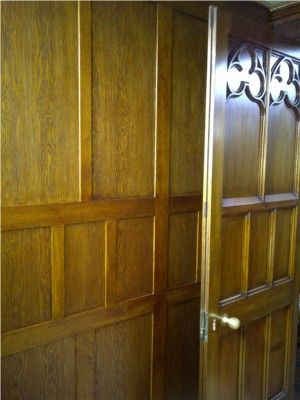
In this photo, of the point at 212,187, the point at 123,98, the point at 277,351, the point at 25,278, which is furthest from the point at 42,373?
the point at 123,98

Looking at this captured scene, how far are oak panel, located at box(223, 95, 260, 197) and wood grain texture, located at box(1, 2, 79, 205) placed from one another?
2.08 feet

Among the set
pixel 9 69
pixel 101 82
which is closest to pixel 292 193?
pixel 101 82

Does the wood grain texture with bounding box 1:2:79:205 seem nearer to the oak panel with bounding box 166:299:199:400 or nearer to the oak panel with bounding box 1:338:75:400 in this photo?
the oak panel with bounding box 1:338:75:400

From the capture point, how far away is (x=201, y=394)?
1.36 meters

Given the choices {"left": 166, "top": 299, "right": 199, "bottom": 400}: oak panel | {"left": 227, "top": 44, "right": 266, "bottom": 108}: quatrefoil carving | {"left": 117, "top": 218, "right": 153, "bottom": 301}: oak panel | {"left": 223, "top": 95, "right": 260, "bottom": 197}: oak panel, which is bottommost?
{"left": 166, "top": 299, "right": 199, "bottom": 400}: oak panel

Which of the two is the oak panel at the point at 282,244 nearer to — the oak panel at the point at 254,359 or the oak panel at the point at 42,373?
the oak panel at the point at 254,359

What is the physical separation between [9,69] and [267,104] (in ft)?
3.49

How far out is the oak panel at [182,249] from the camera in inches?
73.7

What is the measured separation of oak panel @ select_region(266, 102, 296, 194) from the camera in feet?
5.22

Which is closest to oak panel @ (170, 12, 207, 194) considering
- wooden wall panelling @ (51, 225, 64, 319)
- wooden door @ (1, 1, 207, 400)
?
wooden door @ (1, 1, 207, 400)

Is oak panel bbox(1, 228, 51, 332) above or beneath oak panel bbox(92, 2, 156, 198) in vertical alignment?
beneath

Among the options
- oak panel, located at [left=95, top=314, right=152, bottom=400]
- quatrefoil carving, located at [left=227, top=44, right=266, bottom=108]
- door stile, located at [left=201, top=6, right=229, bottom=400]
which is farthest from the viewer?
oak panel, located at [left=95, top=314, right=152, bottom=400]

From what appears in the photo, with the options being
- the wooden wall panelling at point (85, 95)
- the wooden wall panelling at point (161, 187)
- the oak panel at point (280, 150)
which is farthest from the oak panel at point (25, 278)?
the oak panel at point (280, 150)

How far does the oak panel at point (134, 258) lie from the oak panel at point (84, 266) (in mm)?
100
